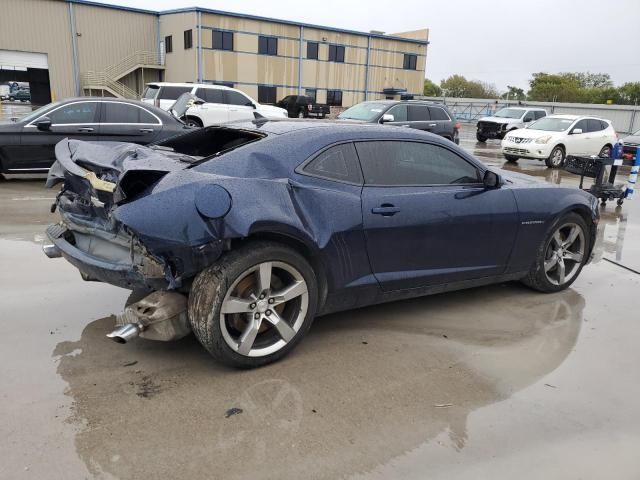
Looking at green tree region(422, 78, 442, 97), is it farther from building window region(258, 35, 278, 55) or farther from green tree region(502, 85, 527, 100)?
building window region(258, 35, 278, 55)

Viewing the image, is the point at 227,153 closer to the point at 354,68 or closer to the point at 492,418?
the point at 492,418

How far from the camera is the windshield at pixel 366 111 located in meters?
14.1

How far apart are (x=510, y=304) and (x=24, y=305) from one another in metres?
4.05

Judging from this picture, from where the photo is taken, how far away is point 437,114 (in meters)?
16.3

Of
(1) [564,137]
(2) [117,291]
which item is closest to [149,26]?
(1) [564,137]

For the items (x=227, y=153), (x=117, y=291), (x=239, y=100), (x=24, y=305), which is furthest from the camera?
(x=239, y=100)

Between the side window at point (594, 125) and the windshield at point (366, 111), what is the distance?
24.6ft

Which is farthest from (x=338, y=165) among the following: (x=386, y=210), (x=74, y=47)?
(x=74, y=47)

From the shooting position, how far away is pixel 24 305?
13.9 feet

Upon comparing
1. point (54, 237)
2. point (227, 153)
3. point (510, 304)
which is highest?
point (227, 153)

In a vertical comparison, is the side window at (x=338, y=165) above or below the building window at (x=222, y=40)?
below

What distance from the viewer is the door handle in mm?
3715

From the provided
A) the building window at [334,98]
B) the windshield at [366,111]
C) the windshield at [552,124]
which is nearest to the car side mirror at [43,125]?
the windshield at [366,111]

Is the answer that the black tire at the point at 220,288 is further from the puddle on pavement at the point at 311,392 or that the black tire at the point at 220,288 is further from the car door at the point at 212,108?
the car door at the point at 212,108
